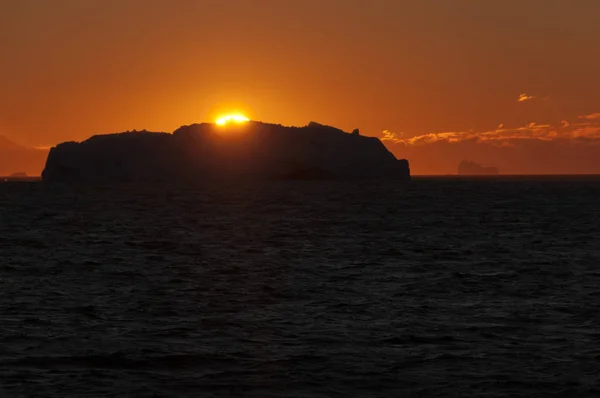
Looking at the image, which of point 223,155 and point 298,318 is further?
point 223,155

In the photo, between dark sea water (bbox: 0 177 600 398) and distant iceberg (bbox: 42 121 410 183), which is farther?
distant iceberg (bbox: 42 121 410 183)

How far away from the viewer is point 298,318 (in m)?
19.9

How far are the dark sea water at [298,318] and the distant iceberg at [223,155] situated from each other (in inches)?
4262

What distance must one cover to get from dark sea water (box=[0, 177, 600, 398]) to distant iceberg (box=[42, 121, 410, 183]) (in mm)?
108249

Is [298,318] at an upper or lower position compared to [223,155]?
lower

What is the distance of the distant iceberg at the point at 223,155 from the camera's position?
14788 centimetres

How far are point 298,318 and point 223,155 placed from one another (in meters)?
137

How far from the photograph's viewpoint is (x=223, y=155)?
511ft

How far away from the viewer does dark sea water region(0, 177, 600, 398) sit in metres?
14.5

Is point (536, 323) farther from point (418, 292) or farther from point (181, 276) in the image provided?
point (181, 276)

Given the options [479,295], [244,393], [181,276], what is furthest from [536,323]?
[181,276]

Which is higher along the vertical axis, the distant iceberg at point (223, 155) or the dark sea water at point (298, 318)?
the distant iceberg at point (223, 155)

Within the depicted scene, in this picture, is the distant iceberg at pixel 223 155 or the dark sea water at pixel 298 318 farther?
the distant iceberg at pixel 223 155

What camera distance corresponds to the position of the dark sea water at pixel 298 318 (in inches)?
571
